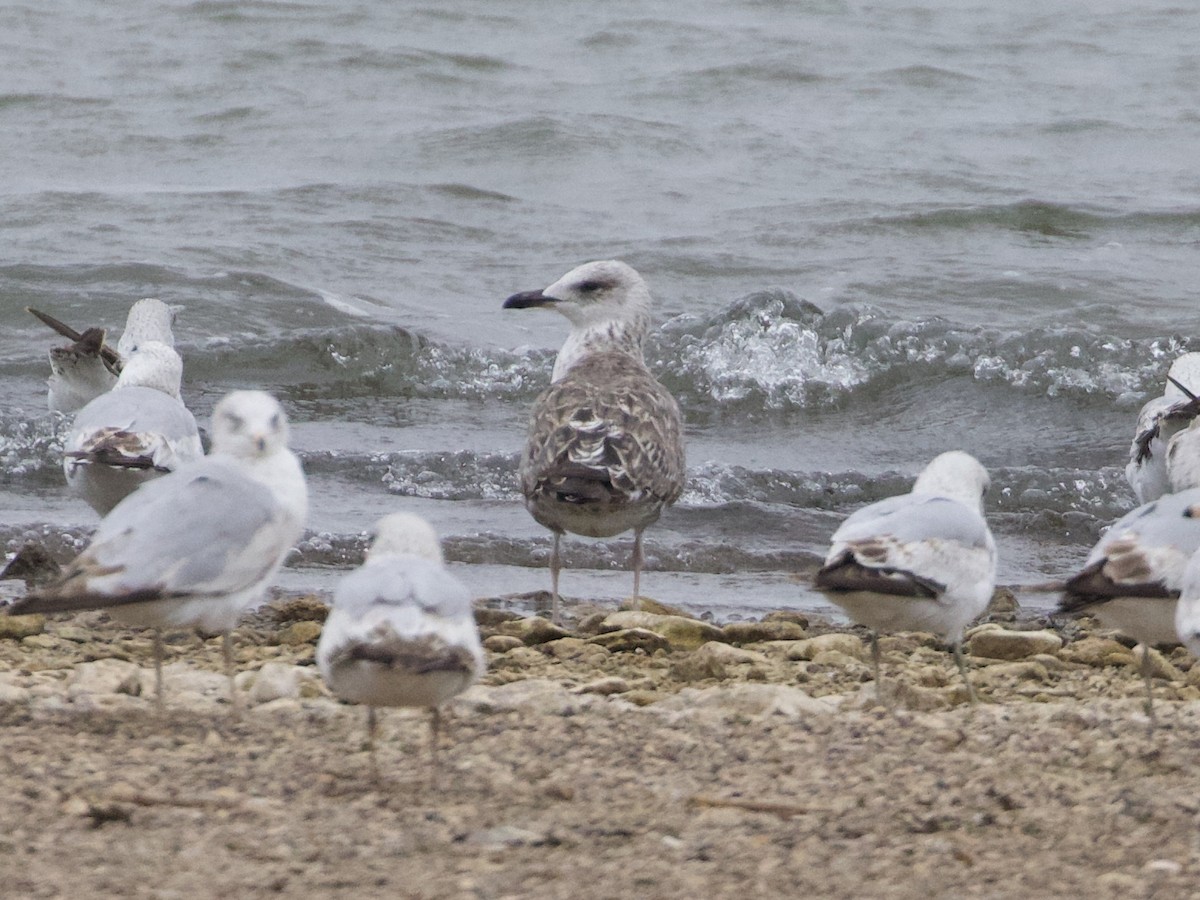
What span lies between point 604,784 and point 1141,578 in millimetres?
1635

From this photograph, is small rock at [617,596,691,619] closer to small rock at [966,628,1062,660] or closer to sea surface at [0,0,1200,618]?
sea surface at [0,0,1200,618]

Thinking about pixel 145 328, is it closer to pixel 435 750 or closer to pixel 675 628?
pixel 675 628

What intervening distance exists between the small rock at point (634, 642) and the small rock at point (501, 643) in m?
0.27

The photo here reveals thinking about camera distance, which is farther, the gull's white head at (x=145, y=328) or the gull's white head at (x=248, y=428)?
the gull's white head at (x=145, y=328)

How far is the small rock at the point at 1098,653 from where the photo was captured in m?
6.42

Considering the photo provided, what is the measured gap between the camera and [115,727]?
4.77 metres

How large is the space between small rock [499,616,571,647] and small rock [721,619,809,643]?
58cm

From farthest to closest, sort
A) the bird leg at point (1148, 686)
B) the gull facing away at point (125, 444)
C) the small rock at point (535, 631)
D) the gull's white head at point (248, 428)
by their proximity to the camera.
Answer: the gull facing away at point (125, 444)
the small rock at point (535, 631)
the bird leg at point (1148, 686)
the gull's white head at point (248, 428)

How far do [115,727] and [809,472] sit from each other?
5.61m

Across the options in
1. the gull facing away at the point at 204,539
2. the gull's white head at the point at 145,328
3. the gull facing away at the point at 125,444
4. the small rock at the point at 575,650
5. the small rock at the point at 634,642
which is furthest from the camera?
the gull's white head at the point at 145,328

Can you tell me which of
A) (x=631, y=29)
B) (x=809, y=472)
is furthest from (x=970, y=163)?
(x=809, y=472)

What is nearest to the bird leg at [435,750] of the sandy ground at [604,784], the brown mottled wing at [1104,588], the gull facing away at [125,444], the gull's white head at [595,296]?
the sandy ground at [604,784]

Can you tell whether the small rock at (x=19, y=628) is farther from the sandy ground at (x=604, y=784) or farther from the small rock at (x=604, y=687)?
the small rock at (x=604, y=687)

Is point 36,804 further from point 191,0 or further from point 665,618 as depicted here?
point 191,0
